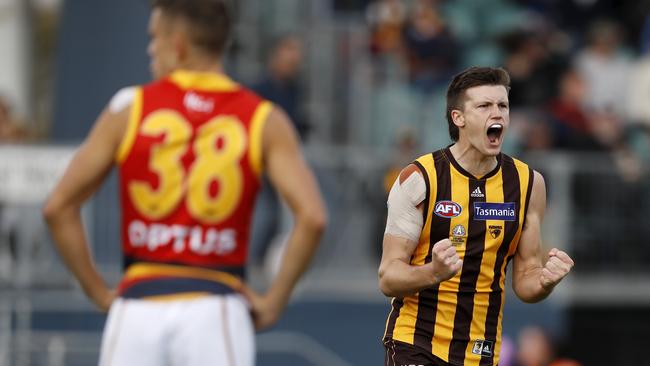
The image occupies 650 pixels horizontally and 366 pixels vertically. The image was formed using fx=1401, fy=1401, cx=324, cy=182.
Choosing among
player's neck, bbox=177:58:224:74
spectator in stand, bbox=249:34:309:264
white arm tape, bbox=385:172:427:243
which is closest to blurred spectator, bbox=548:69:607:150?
spectator in stand, bbox=249:34:309:264

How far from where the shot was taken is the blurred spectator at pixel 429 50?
15.3 m

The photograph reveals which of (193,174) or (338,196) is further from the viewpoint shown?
(338,196)

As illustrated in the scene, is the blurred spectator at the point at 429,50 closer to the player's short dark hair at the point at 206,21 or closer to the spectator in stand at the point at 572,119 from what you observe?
the spectator in stand at the point at 572,119

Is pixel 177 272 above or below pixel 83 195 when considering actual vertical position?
below

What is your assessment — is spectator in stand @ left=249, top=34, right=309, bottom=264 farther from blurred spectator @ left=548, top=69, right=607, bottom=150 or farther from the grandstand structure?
blurred spectator @ left=548, top=69, right=607, bottom=150

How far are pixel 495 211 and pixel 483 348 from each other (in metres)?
0.61

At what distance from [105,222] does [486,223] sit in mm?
7766

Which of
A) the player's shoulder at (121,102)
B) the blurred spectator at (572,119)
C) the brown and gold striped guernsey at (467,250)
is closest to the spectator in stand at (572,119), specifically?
the blurred spectator at (572,119)

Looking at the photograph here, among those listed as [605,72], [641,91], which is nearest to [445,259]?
[641,91]

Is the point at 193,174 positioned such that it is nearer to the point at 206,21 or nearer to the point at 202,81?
the point at 202,81

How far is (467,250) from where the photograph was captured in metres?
6.14

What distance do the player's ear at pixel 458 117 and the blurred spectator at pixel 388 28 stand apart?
9491mm

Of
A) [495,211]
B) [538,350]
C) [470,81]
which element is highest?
[470,81]

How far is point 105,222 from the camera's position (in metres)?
13.4
